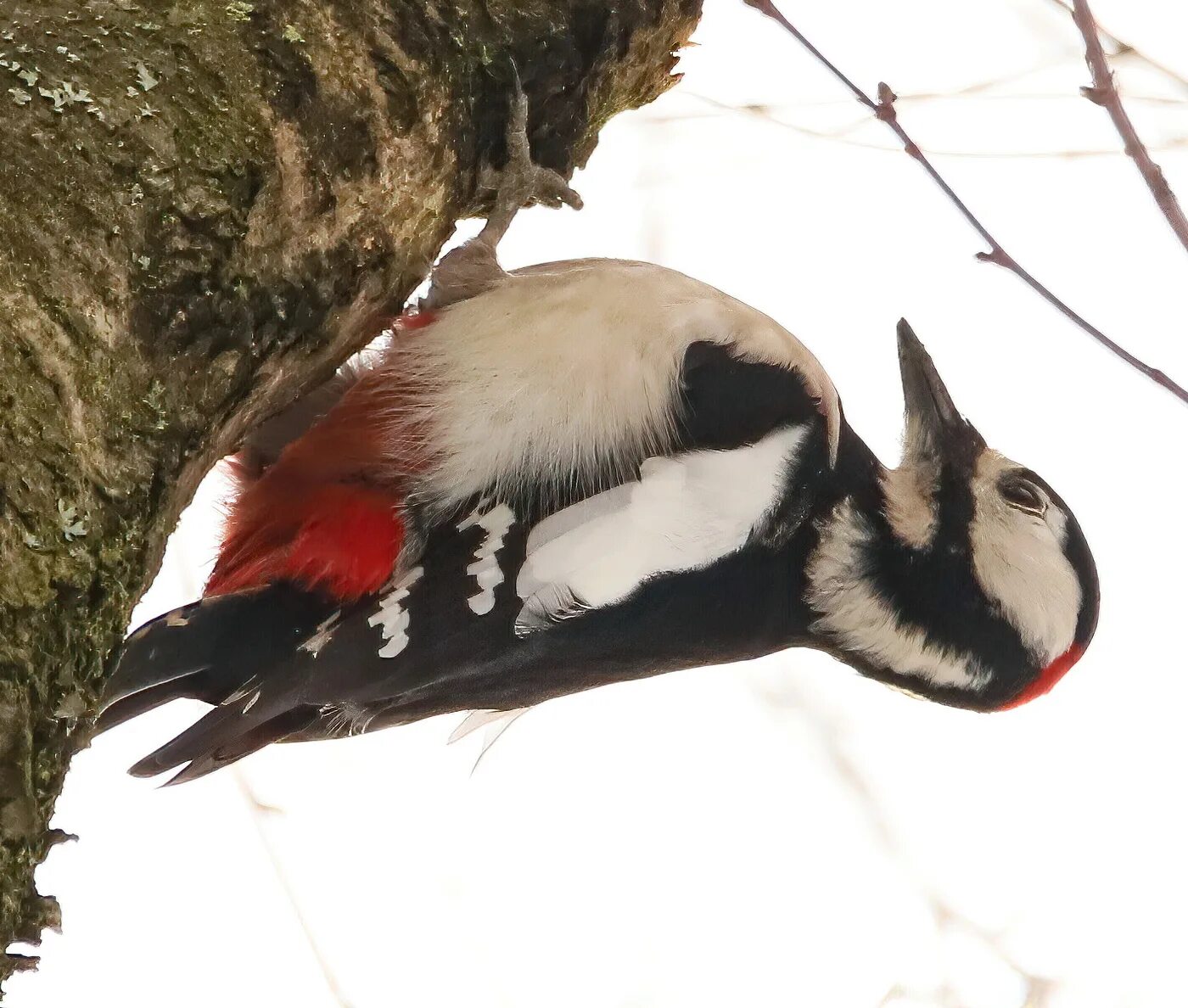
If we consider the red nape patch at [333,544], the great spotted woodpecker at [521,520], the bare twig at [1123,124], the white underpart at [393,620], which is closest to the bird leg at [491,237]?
the great spotted woodpecker at [521,520]

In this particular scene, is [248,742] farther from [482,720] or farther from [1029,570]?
[1029,570]

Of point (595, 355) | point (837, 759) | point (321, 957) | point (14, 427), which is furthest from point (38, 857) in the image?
point (837, 759)

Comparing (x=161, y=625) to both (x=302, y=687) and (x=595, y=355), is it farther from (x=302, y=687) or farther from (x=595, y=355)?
(x=595, y=355)

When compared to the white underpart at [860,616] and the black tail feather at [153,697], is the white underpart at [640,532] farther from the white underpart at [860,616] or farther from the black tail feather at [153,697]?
the black tail feather at [153,697]

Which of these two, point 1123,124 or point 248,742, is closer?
point 1123,124

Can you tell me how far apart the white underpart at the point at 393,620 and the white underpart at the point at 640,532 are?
131mm

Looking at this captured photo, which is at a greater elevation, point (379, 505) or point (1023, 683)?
point (379, 505)

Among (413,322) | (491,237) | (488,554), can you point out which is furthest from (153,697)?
(491,237)

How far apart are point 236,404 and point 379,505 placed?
1.02 feet

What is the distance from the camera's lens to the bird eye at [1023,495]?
173cm

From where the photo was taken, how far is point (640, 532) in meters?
1.44

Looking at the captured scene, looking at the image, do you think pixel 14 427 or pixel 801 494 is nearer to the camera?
pixel 14 427

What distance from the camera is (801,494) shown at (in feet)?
5.06

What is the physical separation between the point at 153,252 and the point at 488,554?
55 cm
